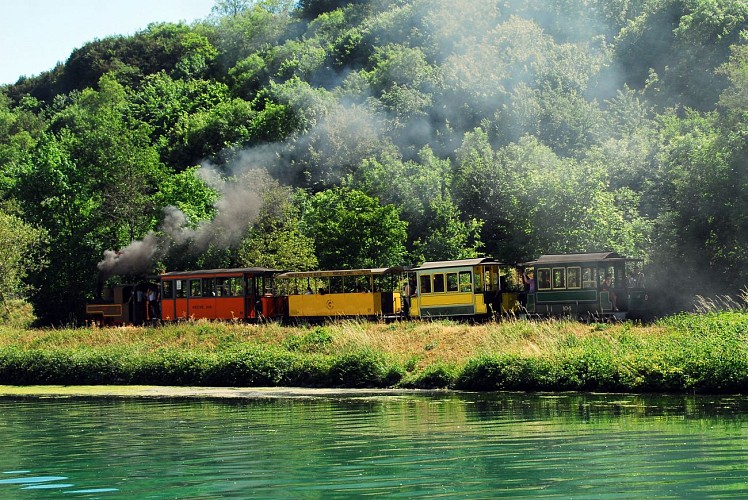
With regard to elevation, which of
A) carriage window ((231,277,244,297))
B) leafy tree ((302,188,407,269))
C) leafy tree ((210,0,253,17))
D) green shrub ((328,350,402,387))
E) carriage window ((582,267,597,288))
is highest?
leafy tree ((210,0,253,17))

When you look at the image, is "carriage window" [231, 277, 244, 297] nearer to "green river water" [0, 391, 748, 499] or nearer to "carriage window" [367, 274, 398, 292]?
"carriage window" [367, 274, 398, 292]

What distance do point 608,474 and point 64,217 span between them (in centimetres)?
6308

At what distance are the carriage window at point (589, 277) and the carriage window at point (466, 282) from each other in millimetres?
5165

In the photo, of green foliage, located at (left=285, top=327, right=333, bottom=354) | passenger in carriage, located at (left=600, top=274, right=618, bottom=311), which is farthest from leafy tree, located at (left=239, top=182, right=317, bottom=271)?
passenger in carriage, located at (left=600, top=274, right=618, bottom=311)

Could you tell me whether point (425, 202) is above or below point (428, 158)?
below

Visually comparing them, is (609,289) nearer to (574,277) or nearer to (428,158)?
(574,277)

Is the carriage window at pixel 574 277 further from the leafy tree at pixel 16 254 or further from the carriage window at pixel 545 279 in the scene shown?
the leafy tree at pixel 16 254

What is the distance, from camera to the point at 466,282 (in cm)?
4922

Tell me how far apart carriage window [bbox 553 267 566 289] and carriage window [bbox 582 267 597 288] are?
2.93ft

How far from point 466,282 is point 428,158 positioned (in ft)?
87.7

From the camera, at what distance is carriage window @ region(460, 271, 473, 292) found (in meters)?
48.9

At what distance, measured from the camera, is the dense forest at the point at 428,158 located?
5394cm

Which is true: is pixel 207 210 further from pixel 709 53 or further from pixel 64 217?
pixel 709 53

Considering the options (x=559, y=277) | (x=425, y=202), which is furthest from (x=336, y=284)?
(x=425, y=202)
